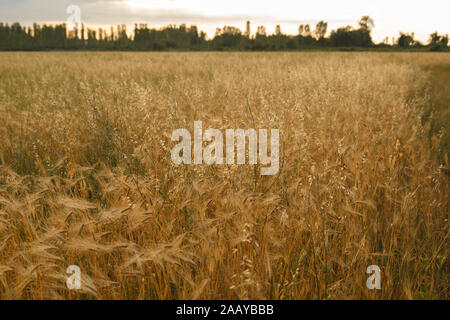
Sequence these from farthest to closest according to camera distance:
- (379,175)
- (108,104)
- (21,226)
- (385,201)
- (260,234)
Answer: (108,104), (379,175), (385,201), (21,226), (260,234)

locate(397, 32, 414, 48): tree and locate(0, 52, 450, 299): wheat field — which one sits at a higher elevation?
locate(397, 32, 414, 48): tree

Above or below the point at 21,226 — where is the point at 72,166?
above

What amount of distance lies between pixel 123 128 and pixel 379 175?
2467mm

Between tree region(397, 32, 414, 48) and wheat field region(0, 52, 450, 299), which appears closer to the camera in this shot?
wheat field region(0, 52, 450, 299)

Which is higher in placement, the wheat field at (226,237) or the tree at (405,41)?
the tree at (405,41)

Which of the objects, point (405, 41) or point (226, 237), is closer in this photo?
point (226, 237)

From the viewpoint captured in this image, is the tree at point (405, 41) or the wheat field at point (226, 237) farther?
the tree at point (405, 41)

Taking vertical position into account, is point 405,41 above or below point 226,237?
above

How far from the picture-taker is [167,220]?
1.77 metres

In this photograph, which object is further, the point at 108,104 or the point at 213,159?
the point at 108,104
